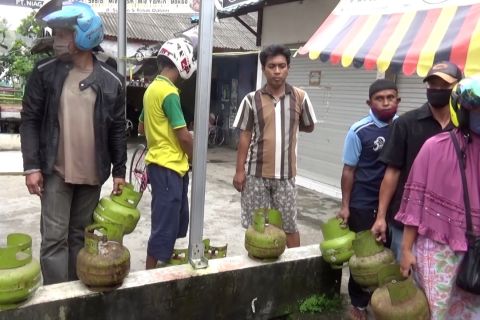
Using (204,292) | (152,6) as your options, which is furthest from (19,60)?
(204,292)

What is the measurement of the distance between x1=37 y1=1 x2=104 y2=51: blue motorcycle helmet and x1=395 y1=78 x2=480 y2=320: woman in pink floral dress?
198 cm

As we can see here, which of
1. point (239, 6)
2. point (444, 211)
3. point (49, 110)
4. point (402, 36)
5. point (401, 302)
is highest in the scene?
point (239, 6)

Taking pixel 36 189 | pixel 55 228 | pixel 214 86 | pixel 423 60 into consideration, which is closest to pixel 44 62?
pixel 36 189

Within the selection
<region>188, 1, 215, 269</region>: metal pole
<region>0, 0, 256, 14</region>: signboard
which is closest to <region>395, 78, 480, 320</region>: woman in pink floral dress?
<region>188, 1, 215, 269</region>: metal pole

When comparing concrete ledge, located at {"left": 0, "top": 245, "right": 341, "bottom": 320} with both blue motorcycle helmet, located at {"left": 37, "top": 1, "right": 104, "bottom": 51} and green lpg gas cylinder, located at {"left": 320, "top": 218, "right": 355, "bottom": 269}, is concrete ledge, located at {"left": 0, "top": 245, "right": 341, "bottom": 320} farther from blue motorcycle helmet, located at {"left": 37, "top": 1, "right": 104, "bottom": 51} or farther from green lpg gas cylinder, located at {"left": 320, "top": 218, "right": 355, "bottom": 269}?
blue motorcycle helmet, located at {"left": 37, "top": 1, "right": 104, "bottom": 51}

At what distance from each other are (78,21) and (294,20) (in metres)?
5.88

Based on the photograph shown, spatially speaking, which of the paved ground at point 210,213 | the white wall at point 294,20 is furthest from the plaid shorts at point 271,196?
the white wall at point 294,20

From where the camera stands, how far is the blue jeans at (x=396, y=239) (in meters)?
2.76

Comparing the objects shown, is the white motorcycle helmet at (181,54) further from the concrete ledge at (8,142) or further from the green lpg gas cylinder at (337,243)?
the concrete ledge at (8,142)

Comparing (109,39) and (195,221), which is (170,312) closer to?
(195,221)

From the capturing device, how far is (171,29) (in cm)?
1330

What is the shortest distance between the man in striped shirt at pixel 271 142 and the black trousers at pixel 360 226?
58 centimetres

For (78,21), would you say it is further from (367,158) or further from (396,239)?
(396,239)

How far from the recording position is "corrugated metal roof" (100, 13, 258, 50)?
40.2 feet
